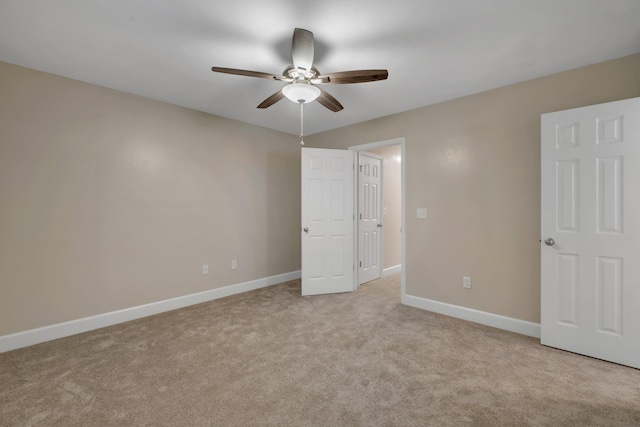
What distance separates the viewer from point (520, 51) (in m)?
2.26

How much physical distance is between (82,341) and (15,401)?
858mm

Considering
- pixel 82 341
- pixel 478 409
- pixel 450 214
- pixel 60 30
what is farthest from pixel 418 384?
pixel 60 30

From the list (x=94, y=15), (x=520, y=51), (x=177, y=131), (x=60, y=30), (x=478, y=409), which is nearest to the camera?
(x=478, y=409)

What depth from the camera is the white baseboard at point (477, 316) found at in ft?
8.92

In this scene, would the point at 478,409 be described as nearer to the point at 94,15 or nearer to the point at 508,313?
the point at 508,313

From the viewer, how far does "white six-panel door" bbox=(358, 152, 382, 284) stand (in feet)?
14.5

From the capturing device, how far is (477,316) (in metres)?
3.03

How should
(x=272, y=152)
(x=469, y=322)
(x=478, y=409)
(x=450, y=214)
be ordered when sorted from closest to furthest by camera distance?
1. (x=478, y=409)
2. (x=469, y=322)
3. (x=450, y=214)
4. (x=272, y=152)


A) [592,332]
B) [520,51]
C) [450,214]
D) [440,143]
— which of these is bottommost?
[592,332]

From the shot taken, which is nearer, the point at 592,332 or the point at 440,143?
the point at 592,332

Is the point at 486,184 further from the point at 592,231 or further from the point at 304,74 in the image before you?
the point at 304,74

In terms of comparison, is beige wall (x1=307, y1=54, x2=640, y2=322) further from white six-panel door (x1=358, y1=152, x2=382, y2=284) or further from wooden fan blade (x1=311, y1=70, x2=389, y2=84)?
wooden fan blade (x1=311, y1=70, x2=389, y2=84)

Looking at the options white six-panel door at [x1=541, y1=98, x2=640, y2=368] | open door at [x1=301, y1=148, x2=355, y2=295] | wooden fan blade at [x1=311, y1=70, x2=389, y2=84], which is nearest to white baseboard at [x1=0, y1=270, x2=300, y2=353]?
open door at [x1=301, y1=148, x2=355, y2=295]

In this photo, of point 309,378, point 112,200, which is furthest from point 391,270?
point 112,200
